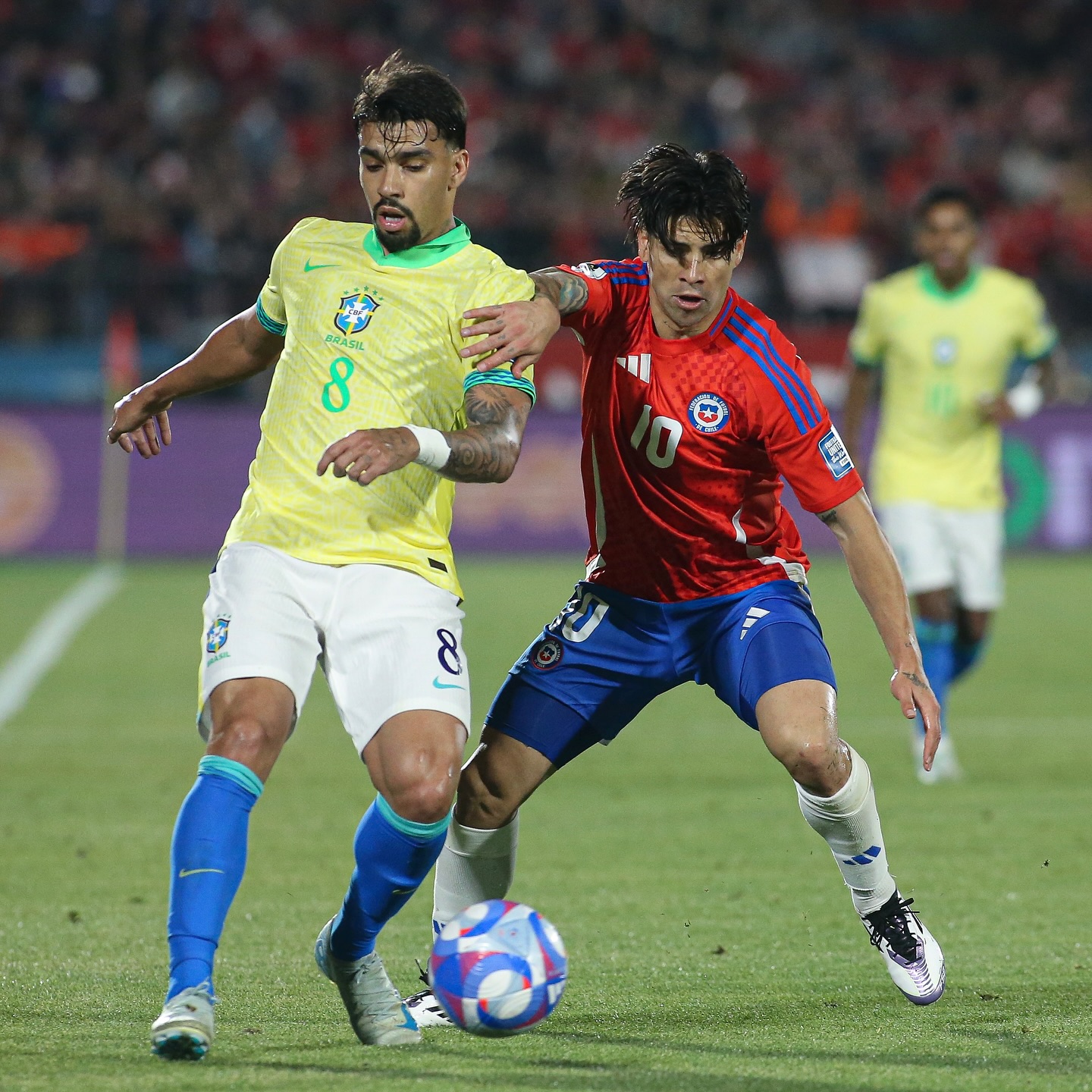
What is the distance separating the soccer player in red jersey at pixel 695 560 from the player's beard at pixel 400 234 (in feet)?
1.20

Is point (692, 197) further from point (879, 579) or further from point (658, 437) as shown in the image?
point (879, 579)

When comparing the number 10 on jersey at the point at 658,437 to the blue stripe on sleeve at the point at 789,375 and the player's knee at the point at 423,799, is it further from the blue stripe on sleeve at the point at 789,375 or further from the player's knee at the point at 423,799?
the player's knee at the point at 423,799

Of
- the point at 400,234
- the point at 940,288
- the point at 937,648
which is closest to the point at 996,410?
the point at 940,288

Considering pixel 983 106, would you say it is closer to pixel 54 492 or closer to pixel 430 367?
pixel 54 492

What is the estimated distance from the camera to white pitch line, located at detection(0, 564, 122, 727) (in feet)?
35.3

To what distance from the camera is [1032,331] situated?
8.99 metres

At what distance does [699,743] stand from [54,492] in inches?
363

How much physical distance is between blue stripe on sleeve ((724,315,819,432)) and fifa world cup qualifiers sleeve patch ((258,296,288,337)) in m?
1.13

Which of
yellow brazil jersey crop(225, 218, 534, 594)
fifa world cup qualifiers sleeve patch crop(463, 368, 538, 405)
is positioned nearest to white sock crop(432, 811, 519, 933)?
yellow brazil jersey crop(225, 218, 534, 594)

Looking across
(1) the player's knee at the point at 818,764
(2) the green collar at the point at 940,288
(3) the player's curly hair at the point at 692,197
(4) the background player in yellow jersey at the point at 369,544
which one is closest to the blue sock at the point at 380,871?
(4) the background player in yellow jersey at the point at 369,544

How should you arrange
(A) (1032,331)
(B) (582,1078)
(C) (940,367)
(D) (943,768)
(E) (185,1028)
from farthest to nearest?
(A) (1032,331) < (C) (940,367) < (D) (943,768) < (B) (582,1078) < (E) (185,1028)

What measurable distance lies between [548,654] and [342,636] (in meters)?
0.83

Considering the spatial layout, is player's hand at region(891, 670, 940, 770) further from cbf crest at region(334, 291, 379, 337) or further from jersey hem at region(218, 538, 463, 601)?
cbf crest at region(334, 291, 379, 337)

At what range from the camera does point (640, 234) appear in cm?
477
